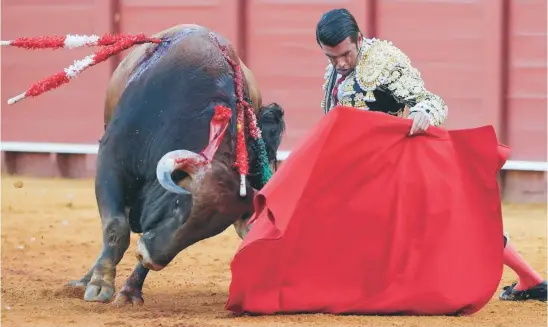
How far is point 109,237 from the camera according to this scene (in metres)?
4.02

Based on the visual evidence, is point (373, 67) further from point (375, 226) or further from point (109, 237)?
point (109, 237)

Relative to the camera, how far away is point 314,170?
3508 millimetres

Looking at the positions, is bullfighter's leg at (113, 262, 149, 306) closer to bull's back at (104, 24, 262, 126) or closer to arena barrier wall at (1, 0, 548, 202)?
bull's back at (104, 24, 262, 126)

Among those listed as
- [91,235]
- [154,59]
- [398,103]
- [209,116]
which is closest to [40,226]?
[91,235]

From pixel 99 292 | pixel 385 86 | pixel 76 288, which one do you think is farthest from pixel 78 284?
pixel 385 86

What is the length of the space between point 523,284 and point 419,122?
873 millimetres

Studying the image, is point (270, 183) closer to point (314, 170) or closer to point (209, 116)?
point (314, 170)

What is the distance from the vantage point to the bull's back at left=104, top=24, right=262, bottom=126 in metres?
4.48

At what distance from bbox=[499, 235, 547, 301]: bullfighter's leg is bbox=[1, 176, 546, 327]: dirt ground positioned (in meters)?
0.06

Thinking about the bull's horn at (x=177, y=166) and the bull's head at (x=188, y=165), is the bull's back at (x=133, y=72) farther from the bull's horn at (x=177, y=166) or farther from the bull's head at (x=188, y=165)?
the bull's horn at (x=177, y=166)

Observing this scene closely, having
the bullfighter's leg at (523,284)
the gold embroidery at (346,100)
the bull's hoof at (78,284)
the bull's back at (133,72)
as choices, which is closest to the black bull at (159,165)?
the bull's hoof at (78,284)

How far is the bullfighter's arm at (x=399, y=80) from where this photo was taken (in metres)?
3.64

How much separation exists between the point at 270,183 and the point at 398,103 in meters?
0.57

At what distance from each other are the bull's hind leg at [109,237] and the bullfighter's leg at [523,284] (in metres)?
1.28
